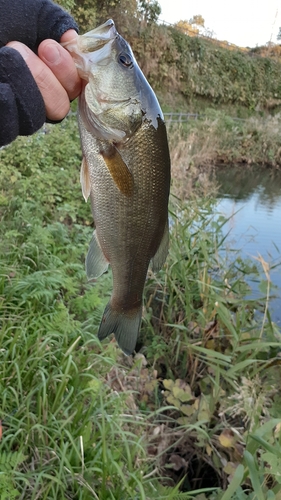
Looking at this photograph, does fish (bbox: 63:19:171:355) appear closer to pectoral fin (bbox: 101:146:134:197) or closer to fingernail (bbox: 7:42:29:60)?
pectoral fin (bbox: 101:146:134:197)

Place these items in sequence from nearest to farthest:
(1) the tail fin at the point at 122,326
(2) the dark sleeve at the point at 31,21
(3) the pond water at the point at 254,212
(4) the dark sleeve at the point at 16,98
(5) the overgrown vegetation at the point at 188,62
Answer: (4) the dark sleeve at the point at 16,98 → (2) the dark sleeve at the point at 31,21 → (1) the tail fin at the point at 122,326 → (3) the pond water at the point at 254,212 → (5) the overgrown vegetation at the point at 188,62

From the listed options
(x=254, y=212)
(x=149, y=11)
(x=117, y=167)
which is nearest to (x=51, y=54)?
(x=117, y=167)

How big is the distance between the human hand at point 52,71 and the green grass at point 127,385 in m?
1.41

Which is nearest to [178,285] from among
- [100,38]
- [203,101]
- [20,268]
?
[20,268]

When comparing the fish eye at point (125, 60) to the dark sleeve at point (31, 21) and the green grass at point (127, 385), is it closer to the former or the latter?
the dark sleeve at point (31, 21)

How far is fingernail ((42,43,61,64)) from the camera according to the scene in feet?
4.34

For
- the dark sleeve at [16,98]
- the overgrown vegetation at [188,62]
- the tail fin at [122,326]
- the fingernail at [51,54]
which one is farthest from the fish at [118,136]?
the overgrown vegetation at [188,62]

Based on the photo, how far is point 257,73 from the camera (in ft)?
83.6

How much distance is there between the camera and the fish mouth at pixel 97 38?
57.0 inches

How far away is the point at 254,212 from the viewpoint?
30.4 feet

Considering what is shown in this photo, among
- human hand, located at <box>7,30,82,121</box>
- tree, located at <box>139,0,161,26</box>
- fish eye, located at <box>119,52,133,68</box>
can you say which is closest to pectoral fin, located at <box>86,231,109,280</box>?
human hand, located at <box>7,30,82,121</box>

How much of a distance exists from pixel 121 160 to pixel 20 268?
2026 millimetres

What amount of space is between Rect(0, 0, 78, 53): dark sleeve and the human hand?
41 millimetres

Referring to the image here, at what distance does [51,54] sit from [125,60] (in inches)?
11.6
